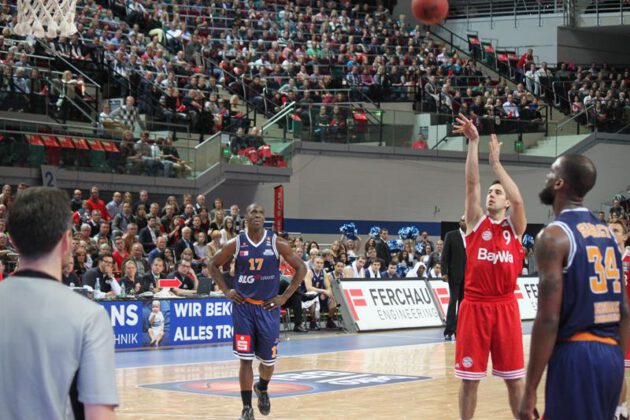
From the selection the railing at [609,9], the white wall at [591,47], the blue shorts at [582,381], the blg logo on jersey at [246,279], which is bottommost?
the blg logo on jersey at [246,279]

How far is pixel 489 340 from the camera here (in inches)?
324

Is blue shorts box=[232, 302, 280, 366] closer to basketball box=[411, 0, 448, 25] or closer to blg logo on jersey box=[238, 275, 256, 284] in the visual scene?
blg logo on jersey box=[238, 275, 256, 284]

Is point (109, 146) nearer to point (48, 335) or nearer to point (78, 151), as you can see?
point (78, 151)

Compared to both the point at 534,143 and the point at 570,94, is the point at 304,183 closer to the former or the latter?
the point at 534,143

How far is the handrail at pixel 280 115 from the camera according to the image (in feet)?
87.5

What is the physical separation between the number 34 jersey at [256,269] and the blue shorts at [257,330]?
14 centimetres

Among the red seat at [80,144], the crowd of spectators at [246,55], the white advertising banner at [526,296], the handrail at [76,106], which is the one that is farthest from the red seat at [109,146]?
the white advertising banner at [526,296]

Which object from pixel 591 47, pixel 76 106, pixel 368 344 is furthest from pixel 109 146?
pixel 591 47

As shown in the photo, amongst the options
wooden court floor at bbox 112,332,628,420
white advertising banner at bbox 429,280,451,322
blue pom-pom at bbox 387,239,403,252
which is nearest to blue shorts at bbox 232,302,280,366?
wooden court floor at bbox 112,332,628,420

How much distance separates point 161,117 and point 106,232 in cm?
680

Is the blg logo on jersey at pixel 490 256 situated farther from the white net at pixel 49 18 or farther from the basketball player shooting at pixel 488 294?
the white net at pixel 49 18

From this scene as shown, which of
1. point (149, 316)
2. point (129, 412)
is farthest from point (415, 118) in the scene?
point (129, 412)

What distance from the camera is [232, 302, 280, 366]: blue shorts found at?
402 inches

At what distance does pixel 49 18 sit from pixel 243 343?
9561mm
